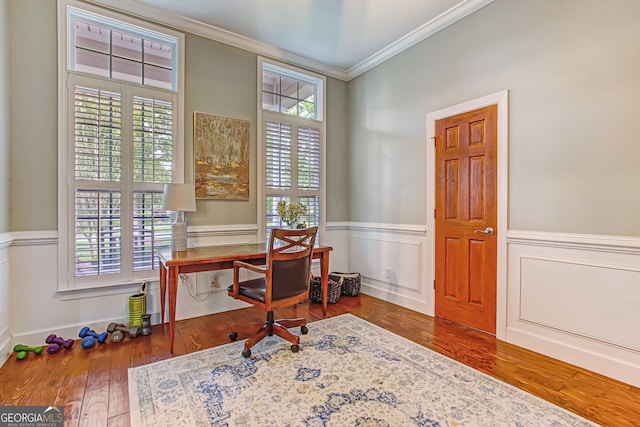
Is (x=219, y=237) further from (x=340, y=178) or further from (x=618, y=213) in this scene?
(x=618, y=213)

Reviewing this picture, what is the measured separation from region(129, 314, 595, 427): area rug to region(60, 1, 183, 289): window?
1153 millimetres

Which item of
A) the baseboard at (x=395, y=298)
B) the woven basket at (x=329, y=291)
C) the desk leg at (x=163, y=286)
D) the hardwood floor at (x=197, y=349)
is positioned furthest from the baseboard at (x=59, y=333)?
the baseboard at (x=395, y=298)

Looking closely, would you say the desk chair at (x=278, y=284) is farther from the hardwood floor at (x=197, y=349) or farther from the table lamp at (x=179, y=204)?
the table lamp at (x=179, y=204)

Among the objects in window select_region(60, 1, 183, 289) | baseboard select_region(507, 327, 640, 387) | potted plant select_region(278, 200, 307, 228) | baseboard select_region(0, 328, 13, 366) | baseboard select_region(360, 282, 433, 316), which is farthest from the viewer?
potted plant select_region(278, 200, 307, 228)

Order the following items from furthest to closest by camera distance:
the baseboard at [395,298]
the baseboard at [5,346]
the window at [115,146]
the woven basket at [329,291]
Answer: the woven basket at [329,291] → the baseboard at [395,298] → the window at [115,146] → the baseboard at [5,346]

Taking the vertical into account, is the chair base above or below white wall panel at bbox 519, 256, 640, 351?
below

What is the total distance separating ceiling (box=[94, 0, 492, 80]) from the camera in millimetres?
2814

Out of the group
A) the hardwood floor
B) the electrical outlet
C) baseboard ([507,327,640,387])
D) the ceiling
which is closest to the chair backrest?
the hardwood floor

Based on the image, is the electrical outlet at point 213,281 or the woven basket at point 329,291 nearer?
the electrical outlet at point 213,281

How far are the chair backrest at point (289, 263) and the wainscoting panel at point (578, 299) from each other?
1700 mm

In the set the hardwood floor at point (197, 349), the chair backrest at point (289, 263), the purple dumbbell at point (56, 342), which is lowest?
the hardwood floor at point (197, 349)

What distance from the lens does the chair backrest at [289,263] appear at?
2.32 meters

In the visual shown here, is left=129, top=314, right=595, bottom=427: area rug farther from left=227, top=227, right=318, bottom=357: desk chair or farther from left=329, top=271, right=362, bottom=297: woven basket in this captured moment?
left=329, top=271, right=362, bottom=297: woven basket

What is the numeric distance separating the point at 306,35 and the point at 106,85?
2.00 m
